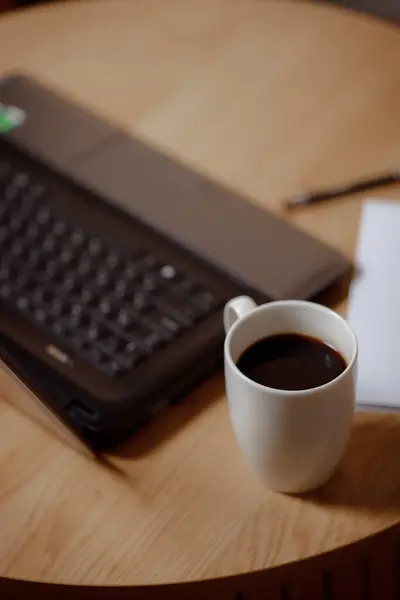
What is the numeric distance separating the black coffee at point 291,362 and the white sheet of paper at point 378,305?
8cm

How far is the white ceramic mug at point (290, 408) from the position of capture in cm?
52

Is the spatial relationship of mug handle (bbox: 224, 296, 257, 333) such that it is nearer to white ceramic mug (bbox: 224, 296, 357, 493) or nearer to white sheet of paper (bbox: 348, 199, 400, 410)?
white ceramic mug (bbox: 224, 296, 357, 493)

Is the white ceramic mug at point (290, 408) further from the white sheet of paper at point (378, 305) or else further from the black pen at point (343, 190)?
the black pen at point (343, 190)

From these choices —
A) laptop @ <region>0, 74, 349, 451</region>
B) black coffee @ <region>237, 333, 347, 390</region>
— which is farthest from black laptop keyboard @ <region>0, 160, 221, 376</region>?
black coffee @ <region>237, 333, 347, 390</region>

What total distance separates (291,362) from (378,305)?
0.57 ft

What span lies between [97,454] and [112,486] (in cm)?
3

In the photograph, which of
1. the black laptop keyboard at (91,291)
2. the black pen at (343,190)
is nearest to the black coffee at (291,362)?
the black laptop keyboard at (91,291)

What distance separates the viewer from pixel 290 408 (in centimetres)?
52

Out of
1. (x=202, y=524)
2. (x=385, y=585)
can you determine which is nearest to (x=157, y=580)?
(x=202, y=524)

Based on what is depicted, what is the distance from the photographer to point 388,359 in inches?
26.2

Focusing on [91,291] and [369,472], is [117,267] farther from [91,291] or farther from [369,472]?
[369,472]

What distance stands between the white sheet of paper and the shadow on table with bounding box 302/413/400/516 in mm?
19

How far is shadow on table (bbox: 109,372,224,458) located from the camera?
2.03 feet

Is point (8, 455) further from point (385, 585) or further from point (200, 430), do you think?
point (385, 585)
